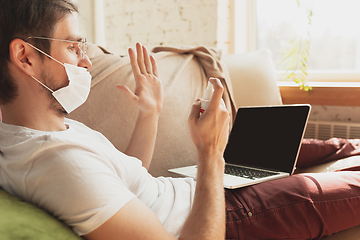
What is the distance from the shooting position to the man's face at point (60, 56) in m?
0.83

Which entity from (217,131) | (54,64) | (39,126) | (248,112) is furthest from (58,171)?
(248,112)

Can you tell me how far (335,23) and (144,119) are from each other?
180 cm

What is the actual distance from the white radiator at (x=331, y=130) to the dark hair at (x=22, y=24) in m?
1.70

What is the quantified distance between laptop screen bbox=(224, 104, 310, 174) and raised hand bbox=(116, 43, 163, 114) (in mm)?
439

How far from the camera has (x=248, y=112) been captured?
151 cm

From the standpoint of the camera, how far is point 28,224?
0.64m

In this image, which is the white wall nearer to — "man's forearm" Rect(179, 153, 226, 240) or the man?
the man

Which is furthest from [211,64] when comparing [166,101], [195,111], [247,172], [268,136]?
[195,111]

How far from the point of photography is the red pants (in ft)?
3.15

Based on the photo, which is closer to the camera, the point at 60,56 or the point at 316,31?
the point at 60,56

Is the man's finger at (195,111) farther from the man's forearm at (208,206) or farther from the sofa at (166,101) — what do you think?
the sofa at (166,101)

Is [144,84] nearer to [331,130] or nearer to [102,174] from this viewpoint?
[102,174]

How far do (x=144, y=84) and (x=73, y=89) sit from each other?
0.34 metres

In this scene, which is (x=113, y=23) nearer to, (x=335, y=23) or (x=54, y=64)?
(x=335, y=23)
